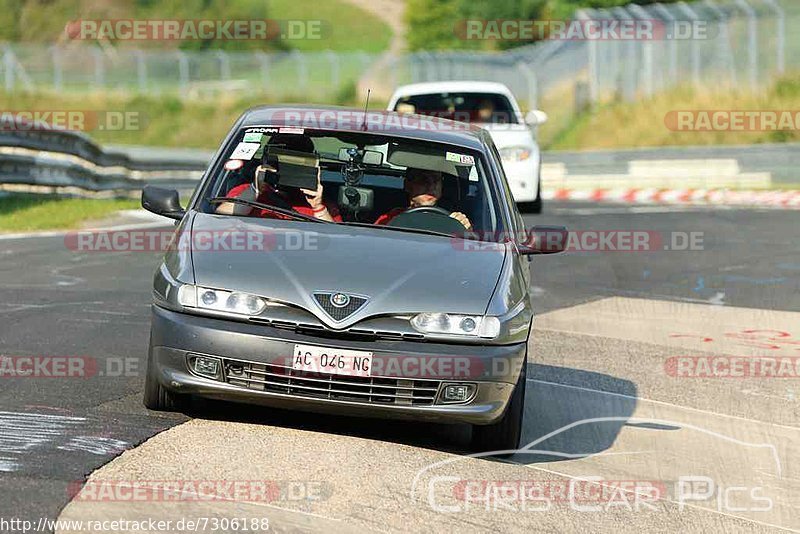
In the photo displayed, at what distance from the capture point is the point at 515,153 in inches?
773

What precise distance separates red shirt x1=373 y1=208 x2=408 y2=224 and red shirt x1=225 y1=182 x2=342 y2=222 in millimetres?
206

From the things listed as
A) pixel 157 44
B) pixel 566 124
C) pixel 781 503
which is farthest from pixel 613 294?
pixel 157 44

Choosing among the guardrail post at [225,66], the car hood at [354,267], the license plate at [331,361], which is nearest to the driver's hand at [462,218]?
the car hood at [354,267]

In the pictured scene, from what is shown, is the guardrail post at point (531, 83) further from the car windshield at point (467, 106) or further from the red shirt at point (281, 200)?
the red shirt at point (281, 200)

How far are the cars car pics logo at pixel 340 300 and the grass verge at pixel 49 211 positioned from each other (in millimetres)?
10898

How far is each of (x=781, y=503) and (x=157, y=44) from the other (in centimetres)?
9634

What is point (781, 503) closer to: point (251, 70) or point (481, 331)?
point (481, 331)

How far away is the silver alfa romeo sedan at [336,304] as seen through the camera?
22.2 ft

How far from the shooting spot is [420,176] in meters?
8.33

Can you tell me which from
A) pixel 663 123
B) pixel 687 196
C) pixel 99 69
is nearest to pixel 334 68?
pixel 99 69

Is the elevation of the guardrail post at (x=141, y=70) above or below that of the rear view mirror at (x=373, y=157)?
above

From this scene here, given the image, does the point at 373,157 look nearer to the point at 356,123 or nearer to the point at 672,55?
the point at 356,123

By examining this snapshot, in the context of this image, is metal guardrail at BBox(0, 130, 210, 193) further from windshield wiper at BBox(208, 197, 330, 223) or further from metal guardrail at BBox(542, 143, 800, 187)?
windshield wiper at BBox(208, 197, 330, 223)

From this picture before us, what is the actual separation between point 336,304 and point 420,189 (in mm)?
1665
